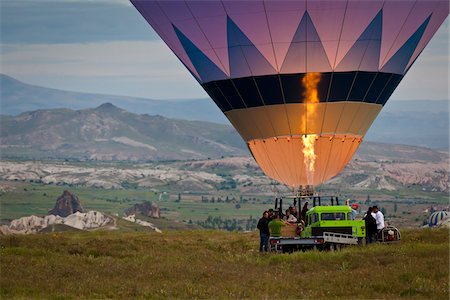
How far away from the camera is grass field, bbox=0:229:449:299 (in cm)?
2677

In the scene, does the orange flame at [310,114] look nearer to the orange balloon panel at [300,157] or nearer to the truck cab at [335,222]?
the orange balloon panel at [300,157]

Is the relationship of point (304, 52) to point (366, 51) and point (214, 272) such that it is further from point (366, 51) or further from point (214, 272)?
point (214, 272)

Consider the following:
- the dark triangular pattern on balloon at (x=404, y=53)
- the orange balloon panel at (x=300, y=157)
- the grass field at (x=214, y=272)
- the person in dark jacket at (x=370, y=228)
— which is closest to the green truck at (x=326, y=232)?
the person in dark jacket at (x=370, y=228)

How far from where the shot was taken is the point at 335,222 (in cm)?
4234

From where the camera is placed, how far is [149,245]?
4353cm

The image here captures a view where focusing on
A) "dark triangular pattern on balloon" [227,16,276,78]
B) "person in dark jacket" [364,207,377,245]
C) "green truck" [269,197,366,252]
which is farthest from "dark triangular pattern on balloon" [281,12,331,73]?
"person in dark jacket" [364,207,377,245]

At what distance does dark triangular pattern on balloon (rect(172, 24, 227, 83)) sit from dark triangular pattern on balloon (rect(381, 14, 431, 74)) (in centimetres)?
738

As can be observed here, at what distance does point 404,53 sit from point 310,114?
5216mm

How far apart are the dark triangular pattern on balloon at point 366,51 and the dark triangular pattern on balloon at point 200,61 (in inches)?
216

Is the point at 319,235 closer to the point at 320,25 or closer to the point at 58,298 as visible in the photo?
the point at 320,25

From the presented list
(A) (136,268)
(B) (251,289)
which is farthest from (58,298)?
(A) (136,268)

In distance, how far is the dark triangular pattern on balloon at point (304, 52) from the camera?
45500mm

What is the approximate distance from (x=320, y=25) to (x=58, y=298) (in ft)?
74.8

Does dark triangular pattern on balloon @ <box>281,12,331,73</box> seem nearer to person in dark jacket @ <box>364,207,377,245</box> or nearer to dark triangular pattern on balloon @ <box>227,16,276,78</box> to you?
dark triangular pattern on balloon @ <box>227,16,276,78</box>
